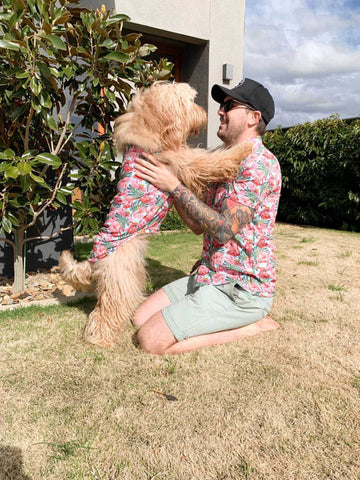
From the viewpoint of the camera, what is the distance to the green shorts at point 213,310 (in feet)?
8.02

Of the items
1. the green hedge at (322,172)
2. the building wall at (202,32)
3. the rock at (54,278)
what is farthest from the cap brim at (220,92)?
the green hedge at (322,172)

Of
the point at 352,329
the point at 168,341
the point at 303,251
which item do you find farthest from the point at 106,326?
the point at 303,251

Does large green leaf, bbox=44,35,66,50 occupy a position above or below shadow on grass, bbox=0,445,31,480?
above

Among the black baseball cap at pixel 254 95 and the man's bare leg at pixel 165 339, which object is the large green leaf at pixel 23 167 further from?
the black baseball cap at pixel 254 95

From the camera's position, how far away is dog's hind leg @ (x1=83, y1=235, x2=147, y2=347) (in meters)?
2.48

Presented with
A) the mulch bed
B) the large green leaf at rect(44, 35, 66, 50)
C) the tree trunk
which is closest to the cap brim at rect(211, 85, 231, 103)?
the large green leaf at rect(44, 35, 66, 50)

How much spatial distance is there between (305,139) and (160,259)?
5073 millimetres

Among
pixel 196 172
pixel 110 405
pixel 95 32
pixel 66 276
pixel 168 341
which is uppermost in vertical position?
pixel 95 32

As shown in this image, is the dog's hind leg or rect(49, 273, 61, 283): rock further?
rect(49, 273, 61, 283): rock

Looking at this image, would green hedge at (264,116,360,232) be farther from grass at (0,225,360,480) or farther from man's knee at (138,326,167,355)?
man's knee at (138,326,167,355)

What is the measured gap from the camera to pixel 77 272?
2.74m

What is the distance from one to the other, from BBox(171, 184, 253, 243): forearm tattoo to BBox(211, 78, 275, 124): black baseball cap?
729mm

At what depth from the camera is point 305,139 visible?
312 inches

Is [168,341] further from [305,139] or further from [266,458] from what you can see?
[305,139]
